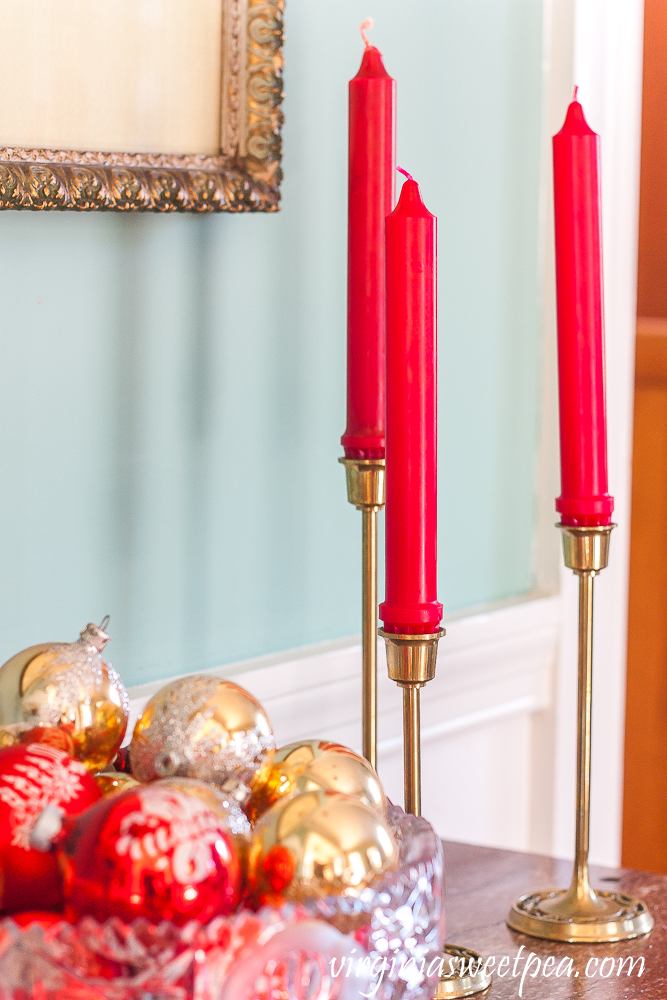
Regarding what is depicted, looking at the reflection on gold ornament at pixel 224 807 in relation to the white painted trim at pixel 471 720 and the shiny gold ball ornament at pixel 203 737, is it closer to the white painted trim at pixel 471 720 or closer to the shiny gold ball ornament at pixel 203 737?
the shiny gold ball ornament at pixel 203 737

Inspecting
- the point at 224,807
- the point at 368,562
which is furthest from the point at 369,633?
the point at 224,807

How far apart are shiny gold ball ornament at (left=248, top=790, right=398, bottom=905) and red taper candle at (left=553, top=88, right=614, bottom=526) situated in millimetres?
320

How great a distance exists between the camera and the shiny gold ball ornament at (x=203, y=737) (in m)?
0.54

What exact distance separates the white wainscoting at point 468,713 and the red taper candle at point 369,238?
22 cm

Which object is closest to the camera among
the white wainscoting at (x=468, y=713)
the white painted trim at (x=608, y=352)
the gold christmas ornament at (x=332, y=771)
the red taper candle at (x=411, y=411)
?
the gold christmas ornament at (x=332, y=771)

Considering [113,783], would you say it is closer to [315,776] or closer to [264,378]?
[315,776]

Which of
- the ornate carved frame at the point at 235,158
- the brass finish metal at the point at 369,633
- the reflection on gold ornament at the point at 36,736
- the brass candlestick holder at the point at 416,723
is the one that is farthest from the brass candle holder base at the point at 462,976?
the ornate carved frame at the point at 235,158

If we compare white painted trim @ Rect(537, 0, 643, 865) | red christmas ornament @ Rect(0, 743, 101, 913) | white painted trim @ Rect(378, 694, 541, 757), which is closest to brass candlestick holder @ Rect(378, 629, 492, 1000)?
red christmas ornament @ Rect(0, 743, 101, 913)

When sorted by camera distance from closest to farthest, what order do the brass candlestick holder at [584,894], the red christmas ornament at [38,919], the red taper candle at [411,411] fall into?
the red christmas ornament at [38,919] → the red taper candle at [411,411] → the brass candlestick holder at [584,894]

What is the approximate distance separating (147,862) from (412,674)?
0.26m

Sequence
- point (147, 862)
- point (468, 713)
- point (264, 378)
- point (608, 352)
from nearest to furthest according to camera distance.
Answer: point (147, 862), point (264, 378), point (468, 713), point (608, 352)

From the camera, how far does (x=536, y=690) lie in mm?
1156

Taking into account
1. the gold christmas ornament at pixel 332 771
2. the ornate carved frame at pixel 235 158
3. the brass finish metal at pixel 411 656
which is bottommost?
the gold christmas ornament at pixel 332 771

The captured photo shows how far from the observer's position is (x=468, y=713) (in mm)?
1082
